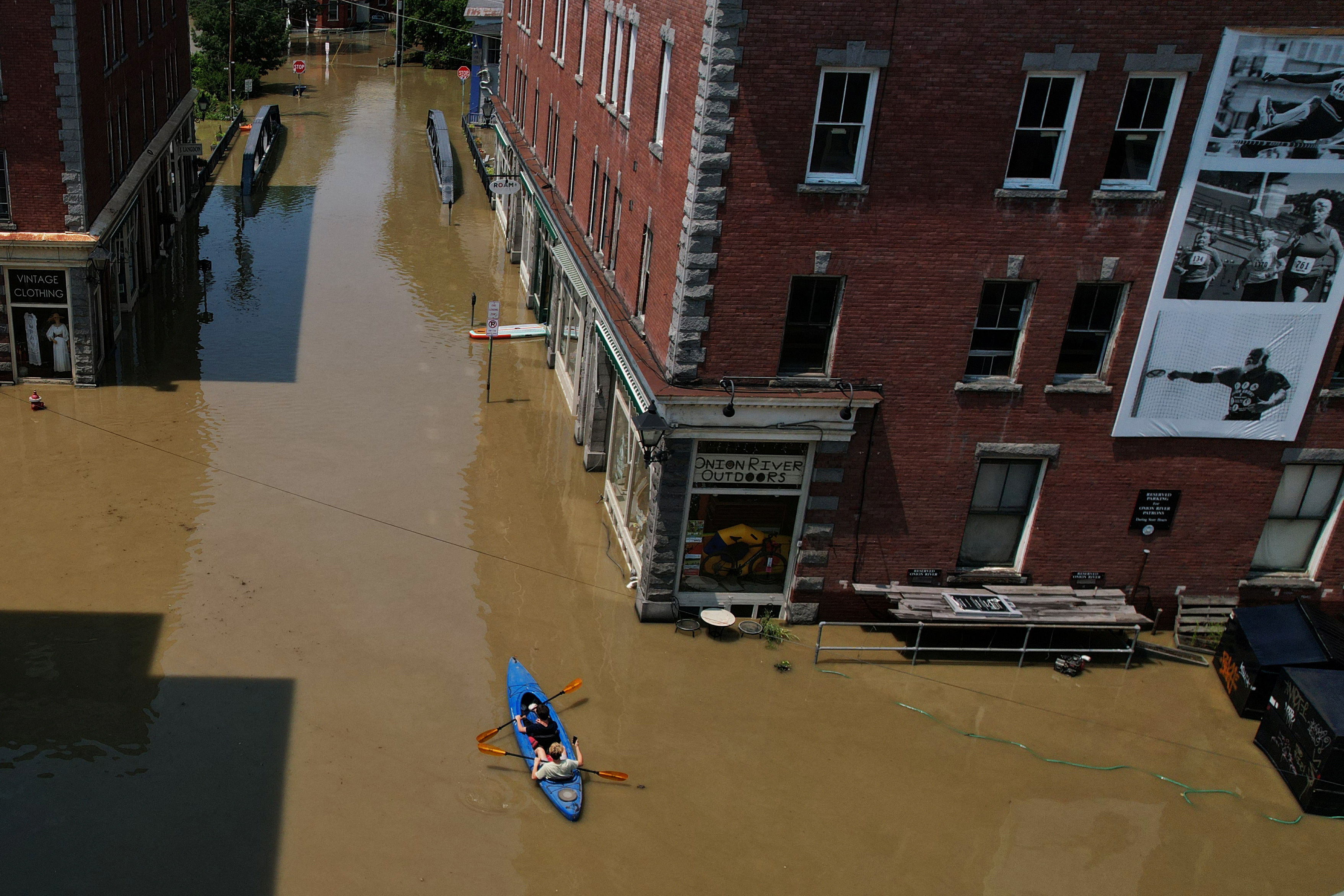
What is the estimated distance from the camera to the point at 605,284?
26.2m

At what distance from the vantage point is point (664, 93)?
846 inches

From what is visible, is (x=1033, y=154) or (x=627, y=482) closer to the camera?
(x=1033, y=154)

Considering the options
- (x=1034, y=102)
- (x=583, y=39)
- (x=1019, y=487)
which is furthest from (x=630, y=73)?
(x=1019, y=487)

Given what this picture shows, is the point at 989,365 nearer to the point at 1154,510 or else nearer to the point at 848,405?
the point at 848,405

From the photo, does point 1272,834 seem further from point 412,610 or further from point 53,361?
point 53,361

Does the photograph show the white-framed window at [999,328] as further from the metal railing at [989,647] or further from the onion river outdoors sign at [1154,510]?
the metal railing at [989,647]

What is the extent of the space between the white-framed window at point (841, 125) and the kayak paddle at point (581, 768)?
992cm

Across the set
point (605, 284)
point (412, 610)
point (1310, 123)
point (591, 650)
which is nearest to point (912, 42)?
point (1310, 123)

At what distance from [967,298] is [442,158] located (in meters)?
39.1

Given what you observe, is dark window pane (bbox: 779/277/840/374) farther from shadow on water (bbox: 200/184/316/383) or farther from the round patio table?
shadow on water (bbox: 200/184/316/383)

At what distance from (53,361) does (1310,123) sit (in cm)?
2887

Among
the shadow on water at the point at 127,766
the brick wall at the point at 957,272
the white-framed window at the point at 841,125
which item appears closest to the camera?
the shadow on water at the point at 127,766

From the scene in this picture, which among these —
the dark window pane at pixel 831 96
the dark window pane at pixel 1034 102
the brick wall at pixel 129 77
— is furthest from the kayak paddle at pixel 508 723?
the brick wall at pixel 129 77

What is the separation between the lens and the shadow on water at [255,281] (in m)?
32.6
